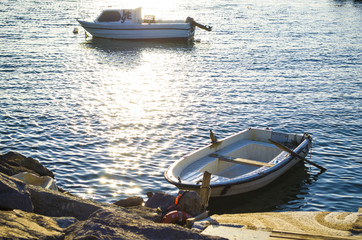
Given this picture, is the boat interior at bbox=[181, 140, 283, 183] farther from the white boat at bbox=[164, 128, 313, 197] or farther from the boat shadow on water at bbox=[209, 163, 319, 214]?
the boat shadow on water at bbox=[209, 163, 319, 214]

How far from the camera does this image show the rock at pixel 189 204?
11.2m

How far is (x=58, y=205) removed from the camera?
9.91 meters

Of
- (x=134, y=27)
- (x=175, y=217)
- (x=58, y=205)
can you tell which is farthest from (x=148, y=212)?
(x=134, y=27)

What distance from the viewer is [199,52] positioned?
139 ft

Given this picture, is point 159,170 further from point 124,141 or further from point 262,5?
point 262,5

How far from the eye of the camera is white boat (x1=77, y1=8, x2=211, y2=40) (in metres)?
46.3

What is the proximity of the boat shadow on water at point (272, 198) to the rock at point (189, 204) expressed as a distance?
2678 millimetres

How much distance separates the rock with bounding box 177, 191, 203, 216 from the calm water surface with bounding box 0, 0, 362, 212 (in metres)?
3.14

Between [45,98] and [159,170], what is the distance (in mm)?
12026

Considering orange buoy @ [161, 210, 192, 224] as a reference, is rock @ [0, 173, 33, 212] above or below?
above

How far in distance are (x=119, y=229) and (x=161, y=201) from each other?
4.80 m

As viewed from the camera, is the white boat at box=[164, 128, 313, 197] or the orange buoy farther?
the white boat at box=[164, 128, 313, 197]

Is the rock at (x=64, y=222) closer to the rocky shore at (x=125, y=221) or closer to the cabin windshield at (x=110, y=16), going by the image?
the rocky shore at (x=125, y=221)

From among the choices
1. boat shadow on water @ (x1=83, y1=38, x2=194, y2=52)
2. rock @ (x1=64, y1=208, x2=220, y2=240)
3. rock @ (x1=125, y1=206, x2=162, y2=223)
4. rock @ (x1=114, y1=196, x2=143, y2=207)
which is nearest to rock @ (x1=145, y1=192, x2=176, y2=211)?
rock @ (x1=114, y1=196, x2=143, y2=207)
